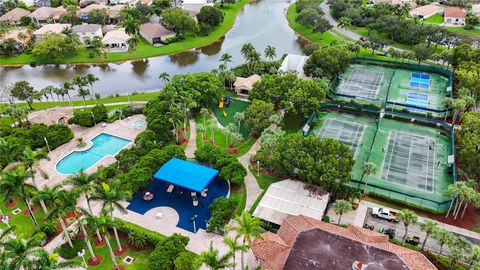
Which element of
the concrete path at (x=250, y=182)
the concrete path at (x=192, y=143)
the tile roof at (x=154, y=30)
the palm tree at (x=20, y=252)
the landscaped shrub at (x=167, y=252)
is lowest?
the concrete path at (x=250, y=182)

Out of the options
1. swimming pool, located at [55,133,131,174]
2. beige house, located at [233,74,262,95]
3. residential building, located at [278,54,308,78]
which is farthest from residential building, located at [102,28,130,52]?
swimming pool, located at [55,133,131,174]

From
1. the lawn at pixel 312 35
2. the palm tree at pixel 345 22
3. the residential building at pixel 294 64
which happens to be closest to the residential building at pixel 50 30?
the residential building at pixel 294 64

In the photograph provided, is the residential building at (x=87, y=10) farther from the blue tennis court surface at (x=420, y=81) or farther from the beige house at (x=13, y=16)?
the blue tennis court surface at (x=420, y=81)

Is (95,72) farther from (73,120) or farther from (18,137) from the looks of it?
(18,137)

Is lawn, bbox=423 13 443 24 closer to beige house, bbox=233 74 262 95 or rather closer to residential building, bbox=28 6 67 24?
beige house, bbox=233 74 262 95

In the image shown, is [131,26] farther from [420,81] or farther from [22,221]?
[420,81]

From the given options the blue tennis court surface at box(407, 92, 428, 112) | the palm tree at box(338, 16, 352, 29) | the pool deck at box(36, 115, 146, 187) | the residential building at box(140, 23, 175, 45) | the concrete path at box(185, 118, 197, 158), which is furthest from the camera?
the residential building at box(140, 23, 175, 45)
